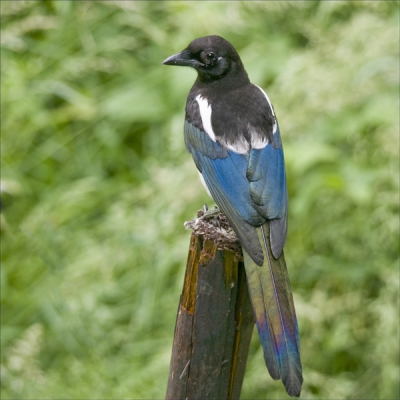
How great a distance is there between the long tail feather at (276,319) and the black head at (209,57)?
0.93m

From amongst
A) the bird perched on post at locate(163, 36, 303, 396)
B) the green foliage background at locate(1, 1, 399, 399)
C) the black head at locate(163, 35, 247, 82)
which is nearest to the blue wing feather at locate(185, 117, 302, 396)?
the bird perched on post at locate(163, 36, 303, 396)

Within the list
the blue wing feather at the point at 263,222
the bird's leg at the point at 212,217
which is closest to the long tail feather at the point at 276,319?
the blue wing feather at the point at 263,222

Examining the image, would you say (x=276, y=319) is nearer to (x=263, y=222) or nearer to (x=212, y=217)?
(x=263, y=222)

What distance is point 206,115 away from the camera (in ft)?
8.04

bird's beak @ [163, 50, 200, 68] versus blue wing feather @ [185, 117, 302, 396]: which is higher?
bird's beak @ [163, 50, 200, 68]

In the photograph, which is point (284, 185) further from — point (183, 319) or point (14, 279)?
point (14, 279)

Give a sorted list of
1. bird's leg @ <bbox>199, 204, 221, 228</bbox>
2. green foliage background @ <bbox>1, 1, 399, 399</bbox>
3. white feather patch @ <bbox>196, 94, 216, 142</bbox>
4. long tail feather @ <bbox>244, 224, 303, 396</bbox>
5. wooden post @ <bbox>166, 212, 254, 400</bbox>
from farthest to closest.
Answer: green foliage background @ <bbox>1, 1, 399, 399</bbox> < white feather patch @ <bbox>196, 94, 216, 142</bbox> < bird's leg @ <bbox>199, 204, 221, 228</bbox> < wooden post @ <bbox>166, 212, 254, 400</bbox> < long tail feather @ <bbox>244, 224, 303, 396</bbox>

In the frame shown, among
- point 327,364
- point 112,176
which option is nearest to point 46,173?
point 112,176

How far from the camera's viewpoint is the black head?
254 cm

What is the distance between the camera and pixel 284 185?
7.14 ft

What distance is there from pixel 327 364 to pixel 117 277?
1007 millimetres

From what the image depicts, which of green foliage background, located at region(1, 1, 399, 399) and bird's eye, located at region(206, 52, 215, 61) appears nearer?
bird's eye, located at region(206, 52, 215, 61)

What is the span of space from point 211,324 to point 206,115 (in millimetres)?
887

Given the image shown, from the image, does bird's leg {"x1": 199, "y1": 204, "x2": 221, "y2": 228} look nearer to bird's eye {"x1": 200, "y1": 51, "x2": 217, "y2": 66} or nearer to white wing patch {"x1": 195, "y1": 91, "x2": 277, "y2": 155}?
white wing patch {"x1": 195, "y1": 91, "x2": 277, "y2": 155}
